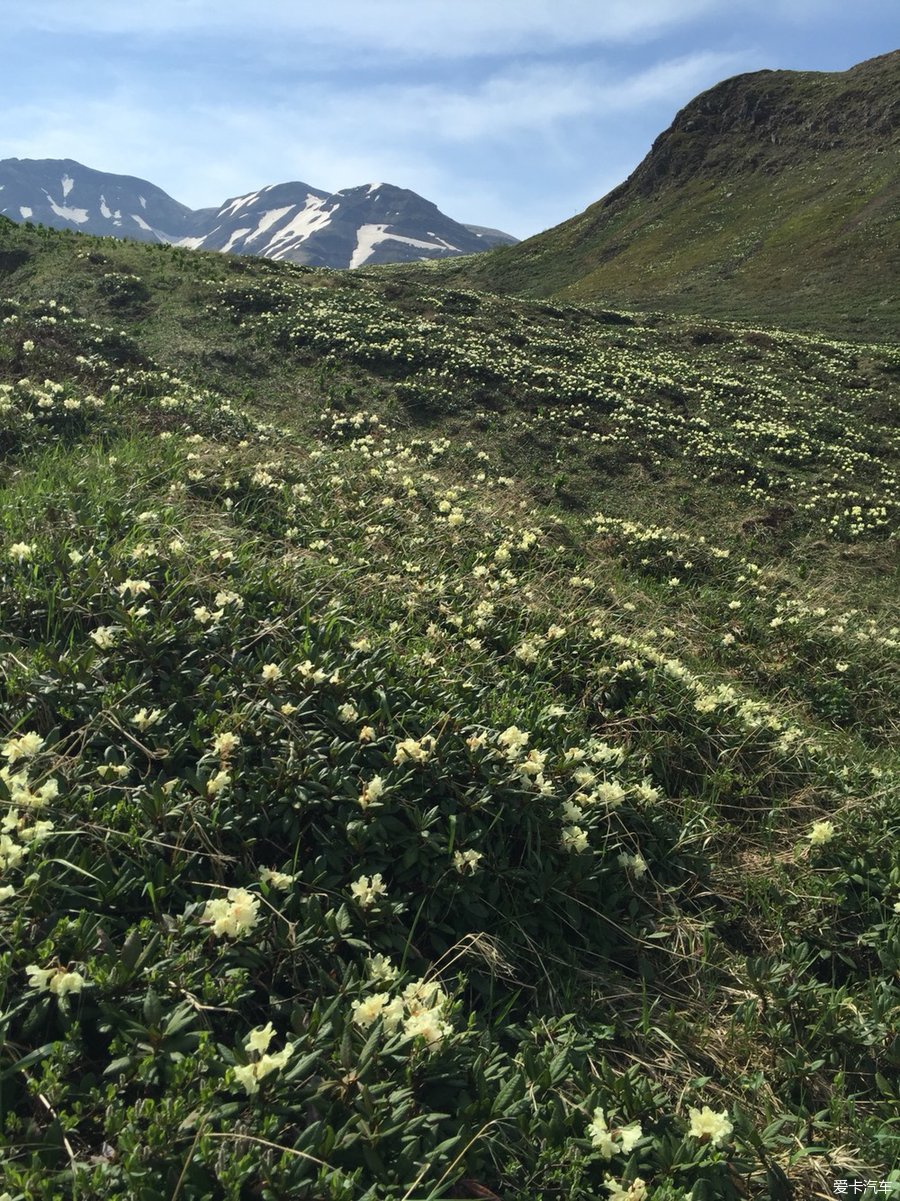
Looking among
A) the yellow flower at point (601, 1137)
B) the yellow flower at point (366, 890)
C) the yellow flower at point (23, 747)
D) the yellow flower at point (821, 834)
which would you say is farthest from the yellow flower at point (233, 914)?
the yellow flower at point (821, 834)

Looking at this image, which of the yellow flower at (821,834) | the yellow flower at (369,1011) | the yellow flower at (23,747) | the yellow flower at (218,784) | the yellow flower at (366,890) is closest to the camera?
the yellow flower at (369,1011)

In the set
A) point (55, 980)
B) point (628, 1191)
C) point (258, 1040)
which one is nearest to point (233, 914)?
point (258, 1040)

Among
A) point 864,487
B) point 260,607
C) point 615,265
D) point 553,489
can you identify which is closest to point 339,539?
point 260,607

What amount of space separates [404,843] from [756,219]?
2952 inches

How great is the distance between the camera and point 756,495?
15.3 meters

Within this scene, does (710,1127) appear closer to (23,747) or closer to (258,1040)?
(258,1040)

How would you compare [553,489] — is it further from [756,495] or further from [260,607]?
[260,607]

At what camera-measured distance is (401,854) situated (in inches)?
148

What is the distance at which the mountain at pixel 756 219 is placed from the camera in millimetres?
47188

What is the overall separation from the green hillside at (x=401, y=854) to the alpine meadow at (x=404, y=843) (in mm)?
21

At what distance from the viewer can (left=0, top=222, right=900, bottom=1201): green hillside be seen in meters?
2.45

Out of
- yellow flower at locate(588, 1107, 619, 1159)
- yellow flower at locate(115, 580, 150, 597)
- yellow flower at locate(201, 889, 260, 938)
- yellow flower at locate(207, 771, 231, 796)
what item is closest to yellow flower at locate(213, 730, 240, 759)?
yellow flower at locate(207, 771, 231, 796)

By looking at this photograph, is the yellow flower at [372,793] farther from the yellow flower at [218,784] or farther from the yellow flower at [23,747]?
the yellow flower at [23,747]

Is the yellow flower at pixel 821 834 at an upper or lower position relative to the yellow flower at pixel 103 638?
lower
